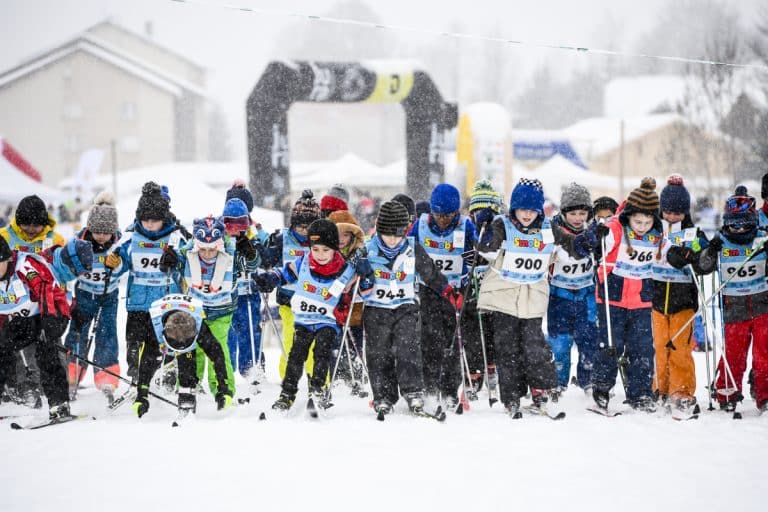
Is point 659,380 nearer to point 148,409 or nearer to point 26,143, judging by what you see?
point 148,409

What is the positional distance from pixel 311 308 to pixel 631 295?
7.78 ft

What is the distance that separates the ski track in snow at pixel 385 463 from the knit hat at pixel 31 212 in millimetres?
1563

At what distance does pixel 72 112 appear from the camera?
1971 inches

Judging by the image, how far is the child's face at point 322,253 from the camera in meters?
5.74

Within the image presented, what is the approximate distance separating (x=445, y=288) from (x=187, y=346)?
6.24 ft

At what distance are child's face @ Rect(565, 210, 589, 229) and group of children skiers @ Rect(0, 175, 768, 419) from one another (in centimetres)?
1

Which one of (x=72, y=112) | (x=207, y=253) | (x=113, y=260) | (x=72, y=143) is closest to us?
(x=207, y=253)

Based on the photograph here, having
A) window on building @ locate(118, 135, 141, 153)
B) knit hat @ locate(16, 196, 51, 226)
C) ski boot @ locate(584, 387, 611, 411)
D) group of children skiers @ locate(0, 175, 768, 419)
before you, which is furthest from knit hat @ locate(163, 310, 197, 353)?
window on building @ locate(118, 135, 141, 153)

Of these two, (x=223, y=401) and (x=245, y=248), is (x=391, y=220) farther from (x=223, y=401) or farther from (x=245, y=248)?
(x=223, y=401)

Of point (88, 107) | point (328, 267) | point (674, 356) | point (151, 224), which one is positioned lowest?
point (674, 356)

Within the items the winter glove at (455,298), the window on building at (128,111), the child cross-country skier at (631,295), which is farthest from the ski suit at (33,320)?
the window on building at (128,111)

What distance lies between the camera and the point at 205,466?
4395 millimetres

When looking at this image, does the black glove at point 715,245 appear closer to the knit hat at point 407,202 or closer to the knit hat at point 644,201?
the knit hat at point 644,201

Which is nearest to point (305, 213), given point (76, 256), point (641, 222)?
point (76, 256)
